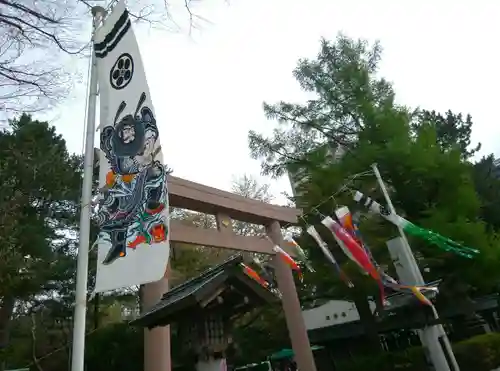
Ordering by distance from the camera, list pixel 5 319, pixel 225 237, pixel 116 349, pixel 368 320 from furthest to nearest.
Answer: pixel 116 349, pixel 5 319, pixel 368 320, pixel 225 237

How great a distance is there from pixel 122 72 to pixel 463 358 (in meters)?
12.3

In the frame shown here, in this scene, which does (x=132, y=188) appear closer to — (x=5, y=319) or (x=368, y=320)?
(x=368, y=320)

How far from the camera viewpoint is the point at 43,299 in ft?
55.7

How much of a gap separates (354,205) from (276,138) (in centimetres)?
568

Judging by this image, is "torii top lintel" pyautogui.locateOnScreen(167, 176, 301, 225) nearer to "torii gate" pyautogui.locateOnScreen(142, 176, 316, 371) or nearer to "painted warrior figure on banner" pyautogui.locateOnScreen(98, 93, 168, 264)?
"torii gate" pyautogui.locateOnScreen(142, 176, 316, 371)

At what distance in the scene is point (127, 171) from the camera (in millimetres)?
4000

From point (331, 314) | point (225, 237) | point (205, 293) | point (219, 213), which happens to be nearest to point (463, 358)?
point (225, 237)

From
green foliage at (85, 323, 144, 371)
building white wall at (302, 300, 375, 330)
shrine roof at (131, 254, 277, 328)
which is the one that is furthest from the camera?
building white wall at (302, 300, 375, 330)

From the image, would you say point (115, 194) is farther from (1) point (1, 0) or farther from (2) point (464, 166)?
(2) point (464, 166)

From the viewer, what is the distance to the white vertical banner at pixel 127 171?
3543mm

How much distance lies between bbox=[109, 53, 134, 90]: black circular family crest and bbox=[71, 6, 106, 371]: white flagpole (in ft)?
1.24

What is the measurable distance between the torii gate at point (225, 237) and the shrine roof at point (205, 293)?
141 centimetres

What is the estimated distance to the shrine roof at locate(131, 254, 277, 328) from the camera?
14.9 ft

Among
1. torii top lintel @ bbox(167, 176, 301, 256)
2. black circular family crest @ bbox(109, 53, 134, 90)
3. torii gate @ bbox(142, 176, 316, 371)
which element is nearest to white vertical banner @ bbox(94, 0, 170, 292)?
black circular family crest @ bbox(109, 53, 134, 90)
